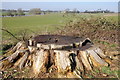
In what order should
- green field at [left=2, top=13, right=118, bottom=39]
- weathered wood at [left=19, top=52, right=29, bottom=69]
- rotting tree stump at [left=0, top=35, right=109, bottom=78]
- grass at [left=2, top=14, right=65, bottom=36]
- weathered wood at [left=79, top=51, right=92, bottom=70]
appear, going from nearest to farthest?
rotting tree stump at [left=0, top=35, right=109, bottom=78] → weathered wood at [left=79, top=51, right=92, bottom=70] → weathered wood at [left=19, top=52, right=29, bottom=69] → green field at [left=2, top=13, right=118, bottom=39] → grass at [left=2, top=14, right=65, bottom=36]

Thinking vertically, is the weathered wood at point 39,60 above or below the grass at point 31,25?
below

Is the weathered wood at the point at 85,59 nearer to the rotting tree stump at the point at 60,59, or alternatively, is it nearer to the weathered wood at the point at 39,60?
the rotting tree stump at the point at 60,59

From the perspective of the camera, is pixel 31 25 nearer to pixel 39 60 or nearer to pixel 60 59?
pixel 39 60

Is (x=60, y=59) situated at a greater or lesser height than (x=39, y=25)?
lesser

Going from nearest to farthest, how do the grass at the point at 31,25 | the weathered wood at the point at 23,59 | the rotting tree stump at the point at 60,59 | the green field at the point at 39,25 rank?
the rotting tree stump at the point at 60,59
the weathered wood at the point at 23,59
the green field at the point at 39,25
the grass at the point at 31,25

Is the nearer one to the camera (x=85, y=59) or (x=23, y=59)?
(x=85, y=59)

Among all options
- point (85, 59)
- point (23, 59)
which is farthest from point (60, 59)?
point (23, 59)

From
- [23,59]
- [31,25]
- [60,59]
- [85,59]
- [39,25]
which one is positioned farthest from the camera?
[31,25]

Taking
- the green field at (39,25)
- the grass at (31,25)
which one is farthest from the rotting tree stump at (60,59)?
→ the grass at (31,25)

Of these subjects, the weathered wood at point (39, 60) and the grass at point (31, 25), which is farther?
the grass at point (31, 25)

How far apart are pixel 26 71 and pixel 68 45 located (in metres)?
1.45

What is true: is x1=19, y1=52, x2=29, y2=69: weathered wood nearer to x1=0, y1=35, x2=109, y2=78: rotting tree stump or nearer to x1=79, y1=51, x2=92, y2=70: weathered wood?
x1=0, y1=35, x2=109, y2=78: rotting tree stump

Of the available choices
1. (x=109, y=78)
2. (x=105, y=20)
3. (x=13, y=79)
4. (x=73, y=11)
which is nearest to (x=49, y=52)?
(x=13, y=79)

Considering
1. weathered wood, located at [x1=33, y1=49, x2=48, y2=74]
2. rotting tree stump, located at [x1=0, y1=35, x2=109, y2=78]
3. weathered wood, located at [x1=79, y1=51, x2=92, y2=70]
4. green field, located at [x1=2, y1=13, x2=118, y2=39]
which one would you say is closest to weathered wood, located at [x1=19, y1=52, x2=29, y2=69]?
rotting tree stump, located at [x1=0, y1=35, x2=109, y2=78]
